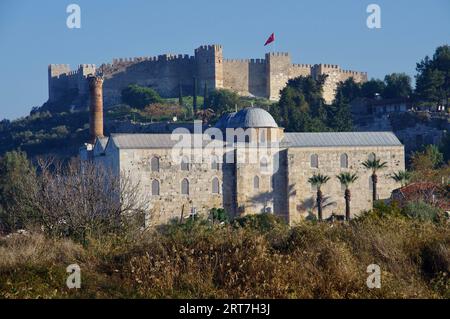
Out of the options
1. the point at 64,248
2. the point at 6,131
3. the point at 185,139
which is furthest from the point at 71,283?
the point at 6,131

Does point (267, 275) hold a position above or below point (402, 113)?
below

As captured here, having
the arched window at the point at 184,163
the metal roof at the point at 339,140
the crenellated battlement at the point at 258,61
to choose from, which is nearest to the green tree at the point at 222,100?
the crenellated battlement at the point at 258,61

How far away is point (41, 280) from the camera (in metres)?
11.9

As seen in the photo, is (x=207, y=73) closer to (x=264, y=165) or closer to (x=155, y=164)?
(x=264, y=165)

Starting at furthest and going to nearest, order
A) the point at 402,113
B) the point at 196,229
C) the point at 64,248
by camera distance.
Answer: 1. the point at 402,113
2. the point at 196,229
3. the point at 64,248

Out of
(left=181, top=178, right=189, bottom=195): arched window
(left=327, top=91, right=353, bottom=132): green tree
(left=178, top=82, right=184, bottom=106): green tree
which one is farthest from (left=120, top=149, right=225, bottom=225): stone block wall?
(left=178, top=82, right=184, bottom=106): green tree

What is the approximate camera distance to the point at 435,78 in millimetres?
52969

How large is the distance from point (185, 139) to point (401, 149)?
339 inches

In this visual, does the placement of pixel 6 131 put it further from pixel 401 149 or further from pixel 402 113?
pixel 401 149

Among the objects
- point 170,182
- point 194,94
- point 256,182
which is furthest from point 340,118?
point 170,182

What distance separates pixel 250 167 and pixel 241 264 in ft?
82.0

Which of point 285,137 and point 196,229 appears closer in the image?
point 196,229

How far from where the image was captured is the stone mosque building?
35.7m

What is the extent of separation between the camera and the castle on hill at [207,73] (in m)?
62.6
